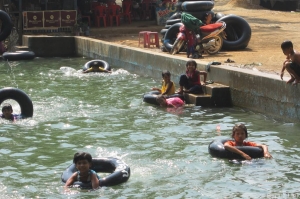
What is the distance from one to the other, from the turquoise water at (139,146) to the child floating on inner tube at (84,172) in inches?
6.9

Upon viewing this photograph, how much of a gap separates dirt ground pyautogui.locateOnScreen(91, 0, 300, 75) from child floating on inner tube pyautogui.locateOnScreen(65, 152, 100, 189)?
24.6 ft

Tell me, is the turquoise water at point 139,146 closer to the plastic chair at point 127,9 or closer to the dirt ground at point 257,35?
the dirt ground at point 257,35

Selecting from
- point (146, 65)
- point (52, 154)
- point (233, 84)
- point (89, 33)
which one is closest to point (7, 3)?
point (89, 33)

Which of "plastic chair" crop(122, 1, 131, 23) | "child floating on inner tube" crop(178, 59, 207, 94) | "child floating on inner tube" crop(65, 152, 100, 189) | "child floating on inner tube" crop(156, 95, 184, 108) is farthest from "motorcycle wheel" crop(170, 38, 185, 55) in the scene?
"plastic chair" crop(122, 1, 131, 23)

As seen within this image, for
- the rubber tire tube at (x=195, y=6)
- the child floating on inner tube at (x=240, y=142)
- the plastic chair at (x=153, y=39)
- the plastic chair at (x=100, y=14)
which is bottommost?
the child floating on inner tube at (x=240, y=142)

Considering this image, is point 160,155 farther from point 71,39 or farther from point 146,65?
point 71,39

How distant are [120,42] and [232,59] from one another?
7.88 m

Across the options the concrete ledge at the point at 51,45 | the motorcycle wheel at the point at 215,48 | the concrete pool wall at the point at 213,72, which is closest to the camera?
the concrete pool wall at the point at 213,72

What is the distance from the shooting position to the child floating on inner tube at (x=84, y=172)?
376 inches

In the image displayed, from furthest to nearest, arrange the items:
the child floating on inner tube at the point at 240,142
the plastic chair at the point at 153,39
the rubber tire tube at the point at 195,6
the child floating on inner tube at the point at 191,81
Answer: the plastic chair at the point at 153,39 < the rubber tire tube at the point at 195,6 < the child floating on inner tube at the point at 191,81 < the child floating on inner tube at the point at 240,142

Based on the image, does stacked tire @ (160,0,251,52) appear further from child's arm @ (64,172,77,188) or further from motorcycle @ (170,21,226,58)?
child's arm @ (64,172,77,188)

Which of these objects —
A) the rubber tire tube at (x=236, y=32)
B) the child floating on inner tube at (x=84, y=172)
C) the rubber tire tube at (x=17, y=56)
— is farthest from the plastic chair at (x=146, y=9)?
the child floating on inner tube at (x=84, y=172)

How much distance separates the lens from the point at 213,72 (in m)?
16.8

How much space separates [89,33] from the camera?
2900cm
